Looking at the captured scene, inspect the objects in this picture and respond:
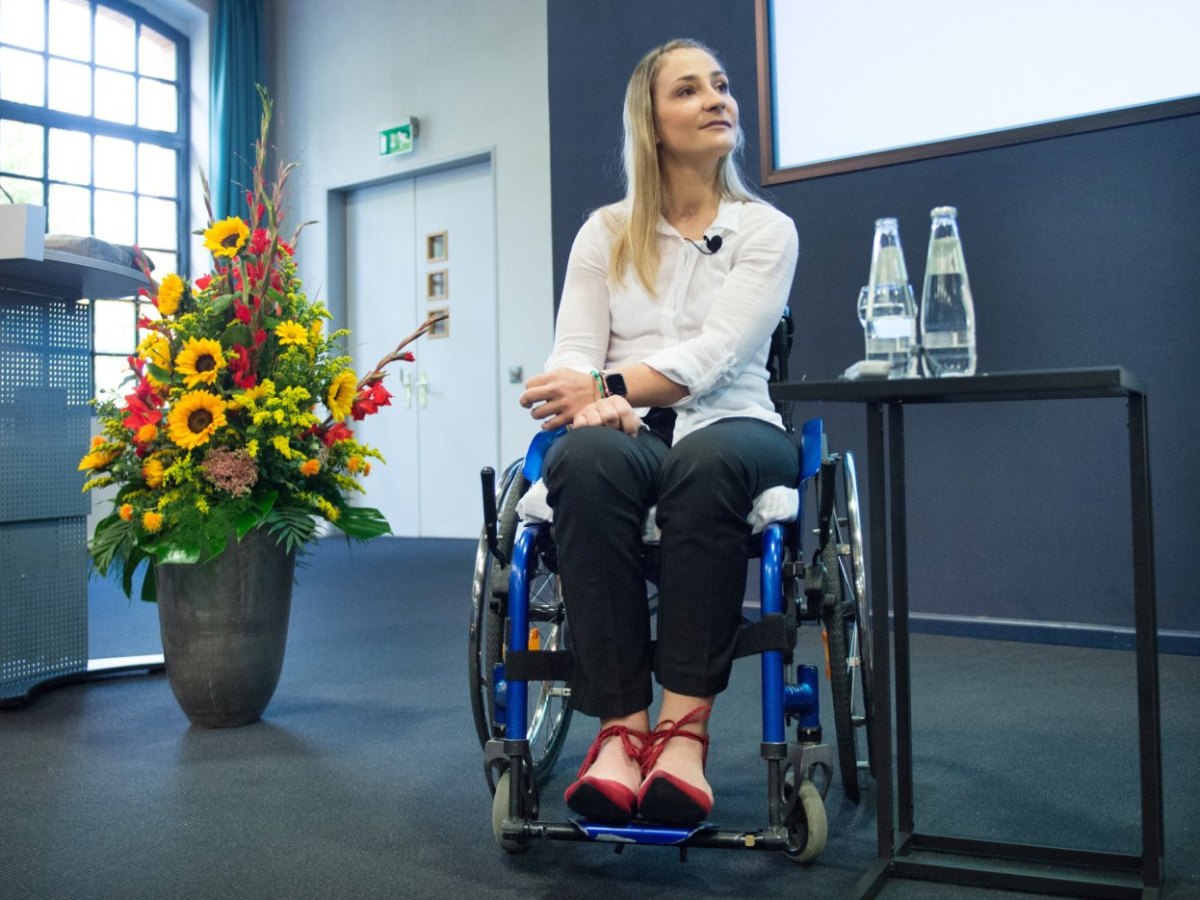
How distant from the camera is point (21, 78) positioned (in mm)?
5582

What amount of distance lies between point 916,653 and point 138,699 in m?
1.84

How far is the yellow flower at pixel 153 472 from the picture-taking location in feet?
6.67

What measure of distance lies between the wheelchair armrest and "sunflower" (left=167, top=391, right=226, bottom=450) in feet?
2.41

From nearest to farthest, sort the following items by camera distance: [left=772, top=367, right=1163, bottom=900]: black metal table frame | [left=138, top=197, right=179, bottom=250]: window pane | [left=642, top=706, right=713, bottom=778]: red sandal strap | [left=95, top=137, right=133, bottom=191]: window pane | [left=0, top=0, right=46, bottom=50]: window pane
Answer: [left=772, top=367, right=1163, bottom=900]: black metal table frame → [left=642, top=706, right=713, bottom=778]: red sandal strap → [left=0, top=0, right=46, bottom=50]: window pane → [left=95, top=137, right=133, bottom=191]: window pane → [left=138, top=197, right=179, bottom=250]: window pane

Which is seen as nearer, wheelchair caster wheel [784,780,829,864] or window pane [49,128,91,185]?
wheelchair caster wheel [784,780,829,864]

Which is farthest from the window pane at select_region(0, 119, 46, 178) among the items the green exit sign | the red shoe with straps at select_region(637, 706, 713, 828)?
the red shoe with straps at select_region(637, 706, 713, 828)

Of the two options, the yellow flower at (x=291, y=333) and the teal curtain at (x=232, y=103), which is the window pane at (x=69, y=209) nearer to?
the teal curtain at (x=232, y=103)

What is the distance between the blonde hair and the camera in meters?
1.59

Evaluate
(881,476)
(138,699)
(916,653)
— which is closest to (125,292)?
(138,699)

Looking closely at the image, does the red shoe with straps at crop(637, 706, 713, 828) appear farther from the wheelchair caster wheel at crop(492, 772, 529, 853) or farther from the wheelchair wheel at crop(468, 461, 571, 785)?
the wheelchair wheel at crop(468, 461, 571, 785)

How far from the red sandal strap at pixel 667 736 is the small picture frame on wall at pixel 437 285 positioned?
4813 mm

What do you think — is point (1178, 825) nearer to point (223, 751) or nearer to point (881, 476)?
point (881, 476)

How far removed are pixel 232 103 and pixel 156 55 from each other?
1.85ft

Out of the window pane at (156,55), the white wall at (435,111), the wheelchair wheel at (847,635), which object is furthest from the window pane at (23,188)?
the wheelchair wheel at (847,635)
